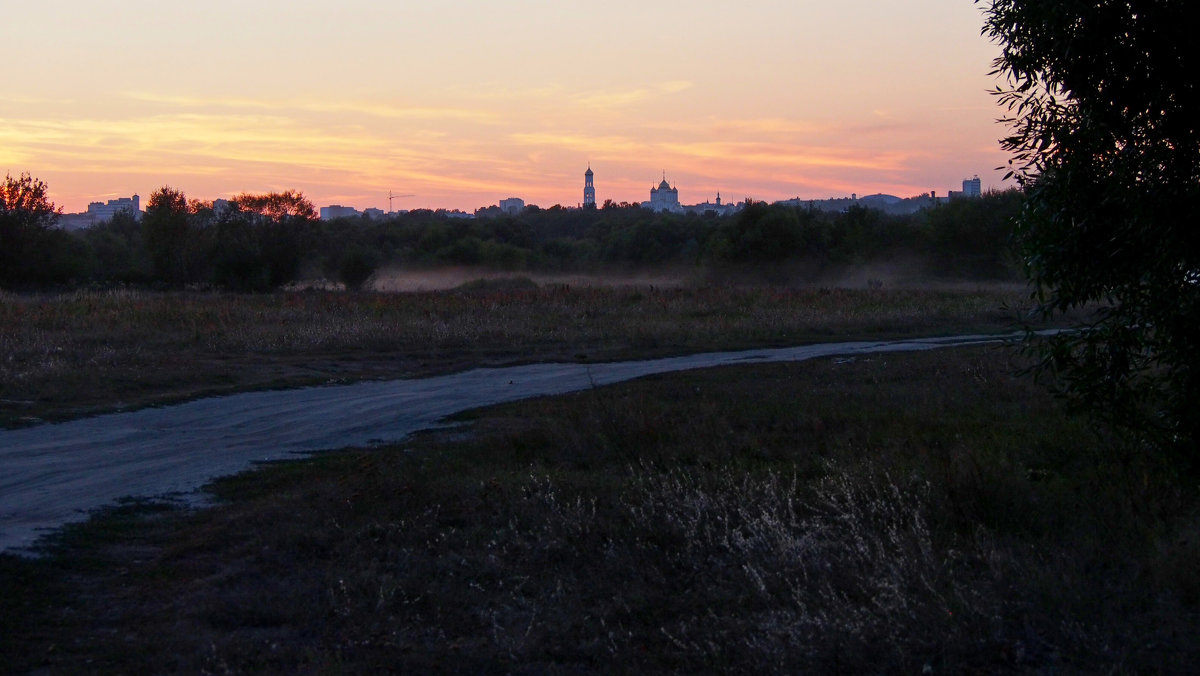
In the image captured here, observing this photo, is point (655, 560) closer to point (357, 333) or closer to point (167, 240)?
point (357, 333)

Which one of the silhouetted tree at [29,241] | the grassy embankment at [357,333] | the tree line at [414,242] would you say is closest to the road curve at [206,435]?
the grassy embankment at [357,333]

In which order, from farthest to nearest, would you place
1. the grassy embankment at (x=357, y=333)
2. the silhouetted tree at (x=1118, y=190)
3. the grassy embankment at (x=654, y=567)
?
the grassy embankment at (x=357, y=333) → the silhouetted tree at (x=1118, y=190) → the grassy embankment at (x=654, y=567)

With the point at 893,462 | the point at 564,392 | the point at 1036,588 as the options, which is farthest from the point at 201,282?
the point at 1036,588

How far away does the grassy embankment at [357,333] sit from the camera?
2070 cm

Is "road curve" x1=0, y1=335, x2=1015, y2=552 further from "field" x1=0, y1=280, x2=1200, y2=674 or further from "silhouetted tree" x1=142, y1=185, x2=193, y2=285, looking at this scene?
"silhouetted tree" x1=142, y1=185, x2=193, y2=285

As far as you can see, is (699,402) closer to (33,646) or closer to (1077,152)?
(1077,152)

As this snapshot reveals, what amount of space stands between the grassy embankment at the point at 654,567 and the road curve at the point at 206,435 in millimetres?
859

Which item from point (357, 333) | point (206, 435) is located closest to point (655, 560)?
point (206, 435)

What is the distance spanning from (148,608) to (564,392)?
553 inches

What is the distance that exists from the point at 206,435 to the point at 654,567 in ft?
32.6

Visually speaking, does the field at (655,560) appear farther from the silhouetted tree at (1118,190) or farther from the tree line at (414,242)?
the tree line at (414,242)

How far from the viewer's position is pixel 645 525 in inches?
346

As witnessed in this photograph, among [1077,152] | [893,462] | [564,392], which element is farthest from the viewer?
[564,392]

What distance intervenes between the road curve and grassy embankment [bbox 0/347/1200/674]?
859mm
